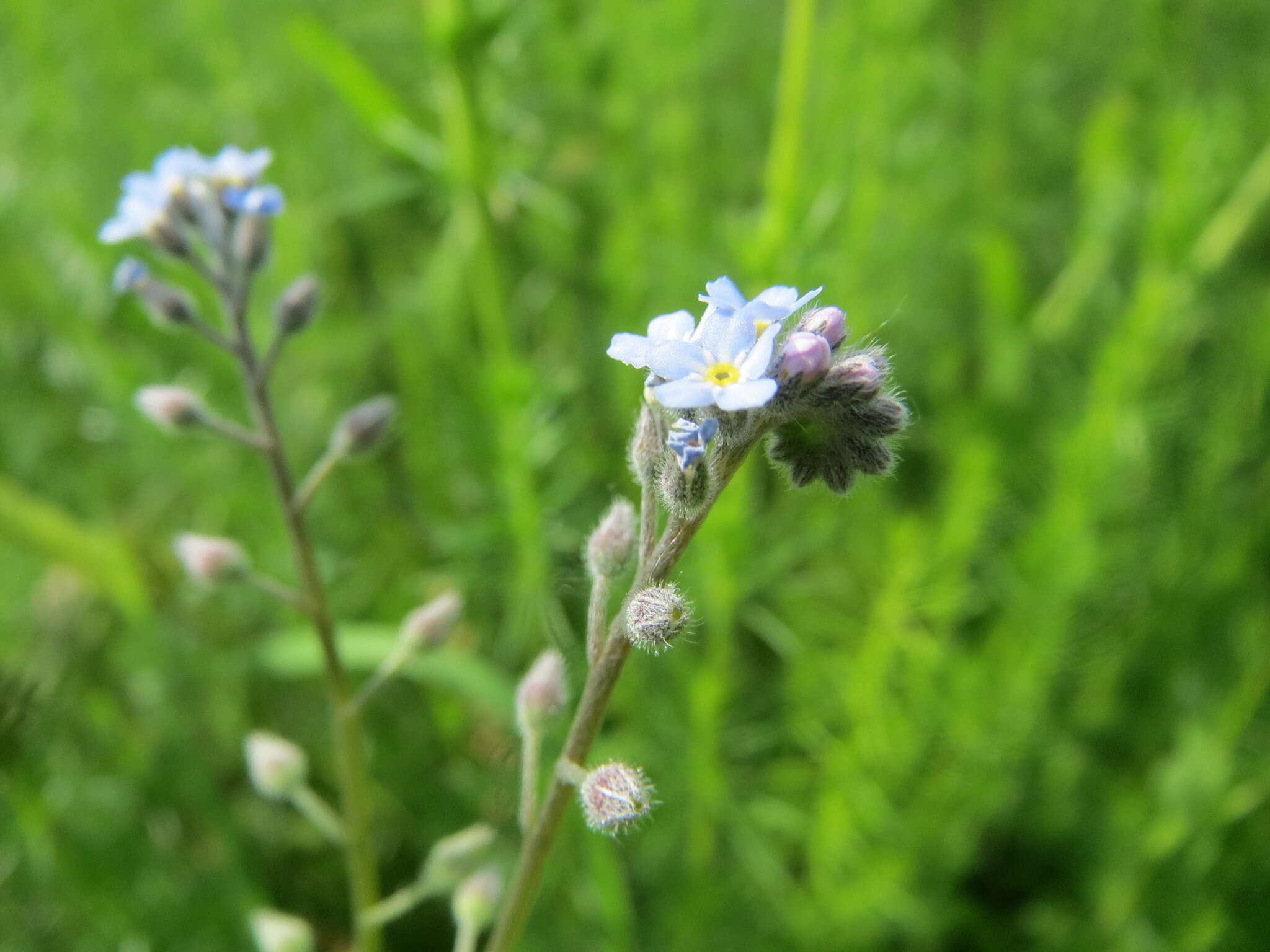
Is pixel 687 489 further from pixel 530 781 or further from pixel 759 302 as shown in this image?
pixel 530 781

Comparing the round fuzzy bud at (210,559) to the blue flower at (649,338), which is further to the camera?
the round fuzzy bud at (210,559)

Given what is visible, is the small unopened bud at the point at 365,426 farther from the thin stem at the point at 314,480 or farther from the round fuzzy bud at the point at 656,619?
the round fuzzy bud at the point at 656,619

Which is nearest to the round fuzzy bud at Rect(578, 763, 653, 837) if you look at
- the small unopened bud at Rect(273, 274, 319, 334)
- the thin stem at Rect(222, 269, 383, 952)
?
the thin stem at Rect(222, 269, 383, 952)

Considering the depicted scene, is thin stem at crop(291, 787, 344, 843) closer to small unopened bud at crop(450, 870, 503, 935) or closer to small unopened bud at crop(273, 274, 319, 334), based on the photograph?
small unopened bud at crop(450, 870, 503, 935)

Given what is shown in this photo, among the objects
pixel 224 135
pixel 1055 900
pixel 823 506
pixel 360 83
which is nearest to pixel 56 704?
pixel 360 83

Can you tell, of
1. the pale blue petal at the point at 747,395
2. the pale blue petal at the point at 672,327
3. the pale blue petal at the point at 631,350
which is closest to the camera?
the pale blue petal at the point at 747,395

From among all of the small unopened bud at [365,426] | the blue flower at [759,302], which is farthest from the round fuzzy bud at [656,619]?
the small unopened bud at [365,426]

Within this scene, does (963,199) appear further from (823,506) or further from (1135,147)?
(823,506)
